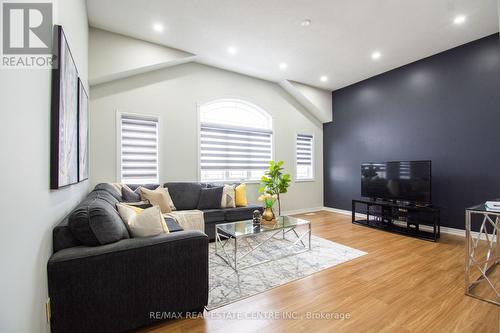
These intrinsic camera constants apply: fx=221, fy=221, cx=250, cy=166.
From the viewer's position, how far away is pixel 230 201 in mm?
4133

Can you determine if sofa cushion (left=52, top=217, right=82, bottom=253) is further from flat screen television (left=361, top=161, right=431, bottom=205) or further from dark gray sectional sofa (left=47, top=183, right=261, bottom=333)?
flat screen television (left=361, top=161, right=431, bottom=205)

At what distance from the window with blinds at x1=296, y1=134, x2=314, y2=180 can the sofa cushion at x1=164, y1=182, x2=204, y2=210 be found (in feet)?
10.0

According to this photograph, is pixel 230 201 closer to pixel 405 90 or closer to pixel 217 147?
pixel 217 147

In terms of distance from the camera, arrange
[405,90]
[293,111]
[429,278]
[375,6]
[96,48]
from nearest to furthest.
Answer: [429,278], [375,6], [96,48], [405,90], [293,111]

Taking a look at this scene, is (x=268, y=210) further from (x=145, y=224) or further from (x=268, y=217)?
(x=145, y=224)

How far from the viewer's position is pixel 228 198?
4.15 m

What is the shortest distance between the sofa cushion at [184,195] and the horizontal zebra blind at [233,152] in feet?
2.04

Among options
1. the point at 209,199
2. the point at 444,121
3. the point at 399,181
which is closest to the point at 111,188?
the point at 209,199

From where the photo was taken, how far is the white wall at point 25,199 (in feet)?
2.97

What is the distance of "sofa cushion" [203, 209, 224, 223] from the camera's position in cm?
368

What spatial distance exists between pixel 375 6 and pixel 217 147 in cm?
352

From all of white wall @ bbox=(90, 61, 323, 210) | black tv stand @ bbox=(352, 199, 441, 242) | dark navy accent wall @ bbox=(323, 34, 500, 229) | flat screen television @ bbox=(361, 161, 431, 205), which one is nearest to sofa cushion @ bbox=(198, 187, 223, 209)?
white wall @ bbox=(90, 61, 323, 210)

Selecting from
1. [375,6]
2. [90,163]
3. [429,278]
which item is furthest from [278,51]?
[429,278]

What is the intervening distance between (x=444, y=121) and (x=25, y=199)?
5680 millimetres
